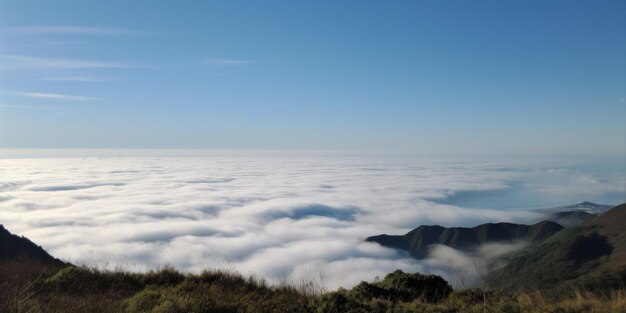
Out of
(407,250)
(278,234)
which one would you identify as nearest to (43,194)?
(278,234)

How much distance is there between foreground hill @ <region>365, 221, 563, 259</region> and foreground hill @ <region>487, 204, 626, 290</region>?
2156 cm

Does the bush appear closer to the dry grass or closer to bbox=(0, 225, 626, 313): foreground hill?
bbox=(0, 225, 626, 313): foreground hill

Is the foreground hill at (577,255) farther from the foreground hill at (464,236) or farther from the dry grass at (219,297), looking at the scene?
the dry grass at (219,297)

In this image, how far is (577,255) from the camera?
130000 millimetres

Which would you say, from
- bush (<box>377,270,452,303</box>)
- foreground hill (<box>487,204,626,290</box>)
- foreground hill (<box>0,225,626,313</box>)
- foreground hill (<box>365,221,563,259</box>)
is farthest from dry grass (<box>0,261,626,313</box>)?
foreground hill (<box>365,221,563,259</box>)

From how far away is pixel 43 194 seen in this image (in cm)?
13500

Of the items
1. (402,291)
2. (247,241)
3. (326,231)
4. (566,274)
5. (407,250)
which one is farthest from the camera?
(407,250)

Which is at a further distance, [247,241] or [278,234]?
[278,234]

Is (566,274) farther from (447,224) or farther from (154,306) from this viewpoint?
(154,306)

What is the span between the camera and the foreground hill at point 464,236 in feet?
562

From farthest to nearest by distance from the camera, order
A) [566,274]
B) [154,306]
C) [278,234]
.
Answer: [566,274] < [278,234] < [154,306]

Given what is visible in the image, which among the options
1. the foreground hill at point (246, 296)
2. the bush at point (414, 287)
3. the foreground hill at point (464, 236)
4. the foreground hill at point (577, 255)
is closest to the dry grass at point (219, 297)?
the foreground hill at point (246, 296)

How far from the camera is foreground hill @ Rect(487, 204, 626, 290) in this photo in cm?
11175

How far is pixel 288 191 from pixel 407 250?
2221 inches
